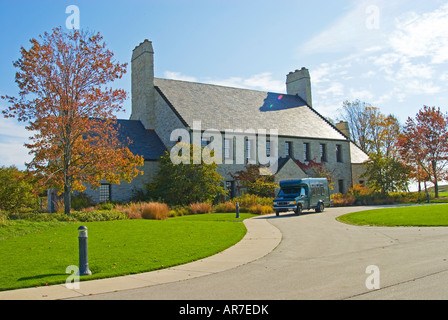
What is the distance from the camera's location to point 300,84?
49.1 m

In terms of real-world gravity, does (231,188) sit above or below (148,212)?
above

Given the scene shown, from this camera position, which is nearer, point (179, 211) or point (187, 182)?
point (179, 211)

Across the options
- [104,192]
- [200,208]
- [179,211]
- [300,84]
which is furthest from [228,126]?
[300,84]

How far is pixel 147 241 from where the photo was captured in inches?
510

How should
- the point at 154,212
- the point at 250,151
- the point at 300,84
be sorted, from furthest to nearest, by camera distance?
the point at 300,84, the point at 250,151, the point at 154,212

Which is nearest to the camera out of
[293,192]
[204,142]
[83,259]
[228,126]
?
[83,259]

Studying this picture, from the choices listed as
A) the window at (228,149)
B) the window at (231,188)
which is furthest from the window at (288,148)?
the window at (231,188)

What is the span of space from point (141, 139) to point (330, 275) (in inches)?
1147

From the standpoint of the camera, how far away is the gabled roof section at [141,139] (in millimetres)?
33562

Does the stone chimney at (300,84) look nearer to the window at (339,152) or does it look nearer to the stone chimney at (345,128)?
the stone chimney at (345,128)

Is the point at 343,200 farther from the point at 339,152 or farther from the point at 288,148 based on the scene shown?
the point at 339,152
